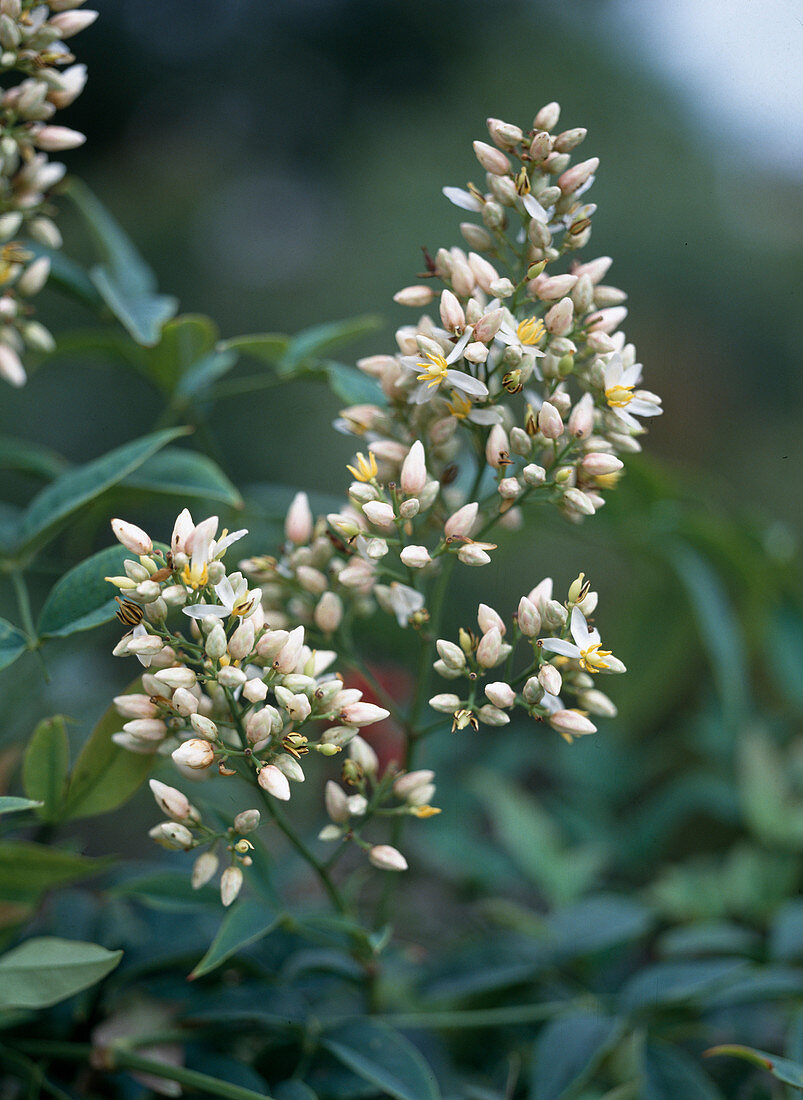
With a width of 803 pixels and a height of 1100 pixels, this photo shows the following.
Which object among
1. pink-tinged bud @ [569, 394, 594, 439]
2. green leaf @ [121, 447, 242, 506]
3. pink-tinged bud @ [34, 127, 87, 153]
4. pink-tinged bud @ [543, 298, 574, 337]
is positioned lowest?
green leaf @ [121, 447, 242, 506]

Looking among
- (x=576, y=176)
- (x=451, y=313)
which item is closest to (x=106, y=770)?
(x=451, y=313)

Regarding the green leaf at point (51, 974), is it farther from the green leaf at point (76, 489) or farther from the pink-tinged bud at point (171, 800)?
the green leaf at point (76, 489)

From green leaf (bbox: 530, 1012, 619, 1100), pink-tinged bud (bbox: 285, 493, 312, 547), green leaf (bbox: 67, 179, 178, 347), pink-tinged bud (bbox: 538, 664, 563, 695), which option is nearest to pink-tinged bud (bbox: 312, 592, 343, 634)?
pink-tinged bud (bbox: 285, 493, 312, 547)

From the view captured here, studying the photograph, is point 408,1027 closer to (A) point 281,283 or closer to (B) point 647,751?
(B) point 647,751

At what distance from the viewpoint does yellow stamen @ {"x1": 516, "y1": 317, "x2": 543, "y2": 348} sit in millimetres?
500

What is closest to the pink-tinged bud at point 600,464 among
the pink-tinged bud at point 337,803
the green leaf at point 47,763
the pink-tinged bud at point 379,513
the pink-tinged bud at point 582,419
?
the pink-tinged bud at point 582,419

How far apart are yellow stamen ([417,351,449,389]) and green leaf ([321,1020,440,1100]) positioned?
40cm

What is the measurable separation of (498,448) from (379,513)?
8cm

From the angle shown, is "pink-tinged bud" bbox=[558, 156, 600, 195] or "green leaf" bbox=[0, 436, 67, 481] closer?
"pink-tinged bud" bbox=[558, 156, 600, 195]

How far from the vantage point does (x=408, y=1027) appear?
70 centimetres

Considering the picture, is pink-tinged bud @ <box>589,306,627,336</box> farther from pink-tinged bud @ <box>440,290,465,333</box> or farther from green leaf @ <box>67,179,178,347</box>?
green leaf @ <box>67,179,178,347</box>

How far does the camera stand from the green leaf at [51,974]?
51cm

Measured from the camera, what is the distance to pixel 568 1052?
0.64 m

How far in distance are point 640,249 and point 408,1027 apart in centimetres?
157
